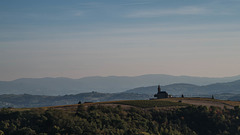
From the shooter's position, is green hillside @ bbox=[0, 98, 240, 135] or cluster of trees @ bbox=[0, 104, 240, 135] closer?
cluster of trees @ bbox=[0, 104, 240, 135]

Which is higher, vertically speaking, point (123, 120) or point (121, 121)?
point (123, 120)

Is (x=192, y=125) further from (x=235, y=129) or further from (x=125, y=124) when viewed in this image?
(x=125, y=124)

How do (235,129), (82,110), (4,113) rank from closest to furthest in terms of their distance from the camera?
(4,113) < (82,110) < (235,129)

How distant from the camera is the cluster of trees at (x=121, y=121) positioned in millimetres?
95312

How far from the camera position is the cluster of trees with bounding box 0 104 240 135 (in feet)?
313

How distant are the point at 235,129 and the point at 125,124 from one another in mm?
46155

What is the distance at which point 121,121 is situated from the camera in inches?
4262

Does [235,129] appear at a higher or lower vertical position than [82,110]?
lower

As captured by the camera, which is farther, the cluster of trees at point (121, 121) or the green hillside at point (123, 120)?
the green hillside at point (123, 120)

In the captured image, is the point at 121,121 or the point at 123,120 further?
the point at 123,120

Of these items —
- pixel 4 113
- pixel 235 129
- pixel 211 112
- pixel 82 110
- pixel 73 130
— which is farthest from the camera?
pixel 211 112

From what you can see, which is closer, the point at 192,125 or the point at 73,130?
the point at 73,130

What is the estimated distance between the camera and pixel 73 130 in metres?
93.9

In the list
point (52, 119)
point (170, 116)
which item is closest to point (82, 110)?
point (52, 119)
